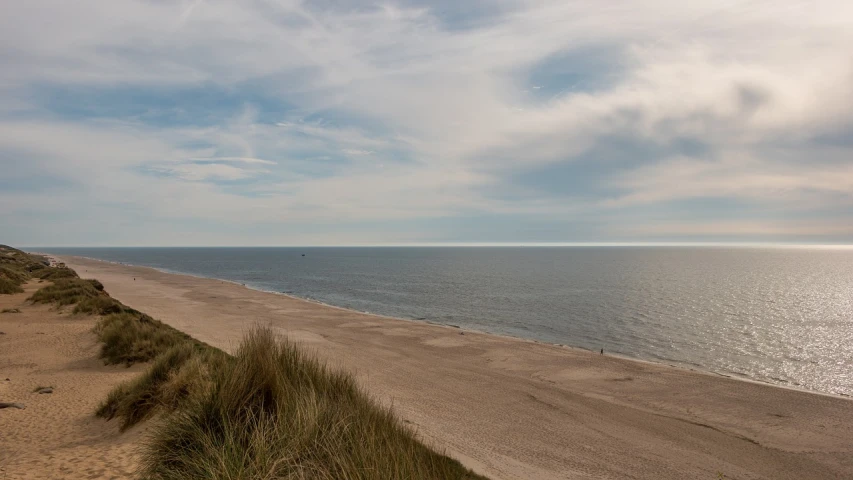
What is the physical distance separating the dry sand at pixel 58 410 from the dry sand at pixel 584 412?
1.44 ft

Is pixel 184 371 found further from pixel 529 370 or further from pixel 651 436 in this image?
pixel 529 370

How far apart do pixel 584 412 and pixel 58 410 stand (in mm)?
16301

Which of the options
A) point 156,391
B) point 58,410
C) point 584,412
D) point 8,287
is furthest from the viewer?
point 8,287

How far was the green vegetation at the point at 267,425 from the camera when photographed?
17.7 feet

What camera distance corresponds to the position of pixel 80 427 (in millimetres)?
9828

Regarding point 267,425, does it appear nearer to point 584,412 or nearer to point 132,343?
point 132,343

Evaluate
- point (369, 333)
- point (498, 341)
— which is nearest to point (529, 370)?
point (498, 341)

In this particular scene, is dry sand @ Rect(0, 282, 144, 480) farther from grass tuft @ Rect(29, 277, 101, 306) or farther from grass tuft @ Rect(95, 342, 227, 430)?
grass tuft @ Rect(29, 277, 101, 306)

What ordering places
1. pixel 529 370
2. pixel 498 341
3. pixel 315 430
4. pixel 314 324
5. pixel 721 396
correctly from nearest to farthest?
pixel 315 430 < pixel 721 396 < pixel 529 370 < pixel 498 341 < pixel 314 324

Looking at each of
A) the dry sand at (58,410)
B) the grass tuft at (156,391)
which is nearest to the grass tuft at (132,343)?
the dry sand at (58,410)

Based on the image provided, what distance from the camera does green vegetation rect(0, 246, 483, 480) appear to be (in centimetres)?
539

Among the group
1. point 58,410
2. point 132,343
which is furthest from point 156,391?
point 132,343

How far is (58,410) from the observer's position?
1093 centimetres

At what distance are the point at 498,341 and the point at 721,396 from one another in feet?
46.9
